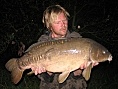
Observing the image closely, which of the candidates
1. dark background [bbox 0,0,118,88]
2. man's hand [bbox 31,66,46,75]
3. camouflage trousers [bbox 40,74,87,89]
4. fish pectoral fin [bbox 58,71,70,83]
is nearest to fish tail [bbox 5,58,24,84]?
man's hand [bbox 31,66,46,75]

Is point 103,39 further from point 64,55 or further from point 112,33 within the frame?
point 64,55

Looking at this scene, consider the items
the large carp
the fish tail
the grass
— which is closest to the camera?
the large carp

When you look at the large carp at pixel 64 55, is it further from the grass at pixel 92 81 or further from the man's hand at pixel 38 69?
the grass at pixel 92 81

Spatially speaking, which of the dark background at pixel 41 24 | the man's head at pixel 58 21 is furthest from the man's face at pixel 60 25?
the dark background at pixel 41 24

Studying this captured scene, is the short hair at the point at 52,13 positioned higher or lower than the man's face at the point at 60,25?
higher

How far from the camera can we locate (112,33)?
6.08 metres

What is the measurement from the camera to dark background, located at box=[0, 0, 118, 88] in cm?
560

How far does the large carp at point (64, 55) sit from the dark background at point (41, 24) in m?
2.70

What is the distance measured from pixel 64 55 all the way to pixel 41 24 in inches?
127

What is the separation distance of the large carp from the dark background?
2700mm

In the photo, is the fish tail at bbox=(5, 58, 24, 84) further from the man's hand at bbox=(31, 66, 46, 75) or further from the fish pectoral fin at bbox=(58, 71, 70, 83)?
the fish pectoral fin at bbox=(58, 71, 70, 83)

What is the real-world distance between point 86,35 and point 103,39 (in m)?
0.57

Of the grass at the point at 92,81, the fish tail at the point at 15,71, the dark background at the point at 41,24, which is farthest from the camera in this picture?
the dark background at the point at 41,24

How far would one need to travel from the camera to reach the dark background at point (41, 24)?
5.60 m
